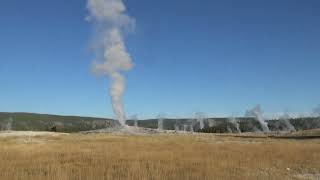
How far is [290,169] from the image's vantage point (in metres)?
22.9

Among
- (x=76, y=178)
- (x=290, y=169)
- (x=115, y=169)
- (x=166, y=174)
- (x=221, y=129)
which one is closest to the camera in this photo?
(x=76, y=178)

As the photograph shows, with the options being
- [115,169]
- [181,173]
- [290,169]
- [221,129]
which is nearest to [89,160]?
[115,169]

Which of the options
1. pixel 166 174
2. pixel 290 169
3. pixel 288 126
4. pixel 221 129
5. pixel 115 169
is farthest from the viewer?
pixel 288 126

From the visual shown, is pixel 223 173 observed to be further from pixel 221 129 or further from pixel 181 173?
pixel 221 129

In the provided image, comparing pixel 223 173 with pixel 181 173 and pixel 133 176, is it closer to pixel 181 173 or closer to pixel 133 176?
pixel 181 173

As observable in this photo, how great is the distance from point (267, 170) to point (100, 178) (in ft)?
25.6

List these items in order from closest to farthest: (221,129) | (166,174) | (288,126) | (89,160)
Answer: (166,174), (89,160), (221,129), (288,126)

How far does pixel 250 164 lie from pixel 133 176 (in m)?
7.65

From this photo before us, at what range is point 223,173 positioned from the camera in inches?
766

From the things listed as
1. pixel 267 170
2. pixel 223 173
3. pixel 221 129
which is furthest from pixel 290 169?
pixel 221 129

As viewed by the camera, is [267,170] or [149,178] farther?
[267,170]

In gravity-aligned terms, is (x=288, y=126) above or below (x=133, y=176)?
above

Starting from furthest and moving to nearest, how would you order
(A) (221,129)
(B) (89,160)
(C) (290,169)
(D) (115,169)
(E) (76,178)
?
(A) (221,129) < (B) (89,160) < (C) (290,169) < (D) (115,169) < (E) (76,178)

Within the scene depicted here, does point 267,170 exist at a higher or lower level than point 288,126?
lower
